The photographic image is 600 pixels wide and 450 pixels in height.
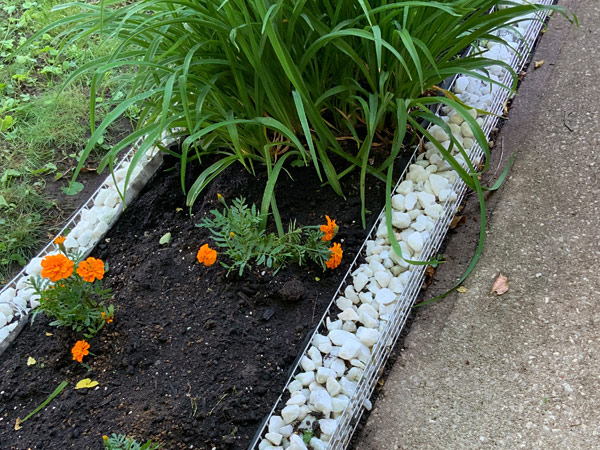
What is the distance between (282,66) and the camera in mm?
1817

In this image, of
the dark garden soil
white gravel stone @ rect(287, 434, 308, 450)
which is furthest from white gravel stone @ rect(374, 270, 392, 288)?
white gravel stone @ rect(287, 434, 308, 450)

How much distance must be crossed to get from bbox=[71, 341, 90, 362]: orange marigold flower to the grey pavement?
852 mm

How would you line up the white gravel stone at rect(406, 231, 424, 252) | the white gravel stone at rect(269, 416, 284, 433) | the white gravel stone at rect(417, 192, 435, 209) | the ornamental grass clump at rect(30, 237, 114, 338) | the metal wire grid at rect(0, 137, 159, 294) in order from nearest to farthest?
1. the white gravel stone at rect(269, 416, 284, 433)
2. the ornamental grass clump at rect(30, 237, 114, 338)
3. the white gravel stone at rect(406, 231, 424, 252)
4. the white gravel stone at rect(417, 192, 435, 209)
5. the metal wire grid at rect(0, 137, 159, 294)

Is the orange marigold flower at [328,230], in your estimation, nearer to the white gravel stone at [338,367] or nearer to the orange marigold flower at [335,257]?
the orange marigold flower at [335,257]

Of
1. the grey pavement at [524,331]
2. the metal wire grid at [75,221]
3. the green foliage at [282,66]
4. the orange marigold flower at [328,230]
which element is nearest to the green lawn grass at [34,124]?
the metal wire grid at [75,221]

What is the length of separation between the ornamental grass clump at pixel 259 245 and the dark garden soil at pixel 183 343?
52mm

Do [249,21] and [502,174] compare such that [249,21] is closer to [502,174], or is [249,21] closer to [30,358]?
[502,174]

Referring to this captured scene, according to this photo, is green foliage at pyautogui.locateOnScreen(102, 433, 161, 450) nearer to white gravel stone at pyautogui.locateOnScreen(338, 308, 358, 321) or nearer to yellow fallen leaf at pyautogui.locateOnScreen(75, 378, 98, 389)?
yellow fallen leaf at pyautogui.locateOnScreen(75, 378, 98, 389)

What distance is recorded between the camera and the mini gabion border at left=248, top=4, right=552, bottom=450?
1653 mm

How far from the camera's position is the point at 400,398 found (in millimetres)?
1776

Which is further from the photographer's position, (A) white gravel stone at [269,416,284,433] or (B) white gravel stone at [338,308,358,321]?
(B) white gravel stone at [338,308,358,321]

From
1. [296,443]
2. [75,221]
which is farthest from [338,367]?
[75,221]

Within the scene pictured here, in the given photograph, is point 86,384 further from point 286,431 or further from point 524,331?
point 524,331

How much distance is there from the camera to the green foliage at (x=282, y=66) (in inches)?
70.8
